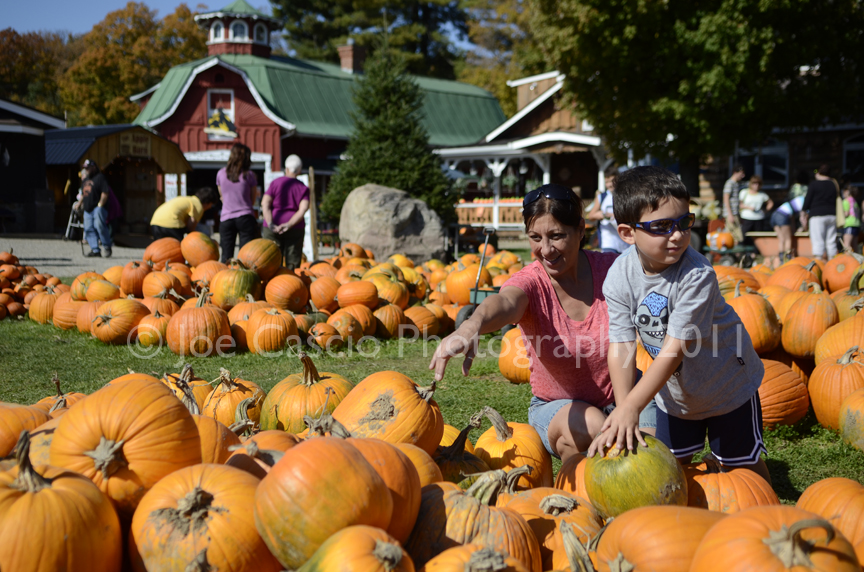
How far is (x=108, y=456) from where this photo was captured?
73.2 inches

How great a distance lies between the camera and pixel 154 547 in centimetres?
171

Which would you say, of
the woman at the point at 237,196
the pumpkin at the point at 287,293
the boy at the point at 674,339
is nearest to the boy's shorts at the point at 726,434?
the boy at the point at 674,339

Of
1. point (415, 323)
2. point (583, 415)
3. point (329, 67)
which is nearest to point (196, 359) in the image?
point (415, 323)

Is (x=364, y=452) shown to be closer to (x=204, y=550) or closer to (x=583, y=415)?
(x=204, y=550)

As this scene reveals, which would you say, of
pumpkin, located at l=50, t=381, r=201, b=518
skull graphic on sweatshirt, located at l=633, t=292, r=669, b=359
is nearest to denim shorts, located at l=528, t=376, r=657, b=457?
skull graphic on sweatshirt, located at l=633, t=292, r=669, b=359

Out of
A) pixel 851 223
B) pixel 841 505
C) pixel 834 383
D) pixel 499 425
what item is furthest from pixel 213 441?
pixel 851 223

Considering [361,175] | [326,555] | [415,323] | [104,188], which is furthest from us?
[361,175]

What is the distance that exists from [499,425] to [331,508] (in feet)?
4.26

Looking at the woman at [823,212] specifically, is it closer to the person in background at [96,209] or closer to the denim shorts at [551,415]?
the denim shorts at [551,415]

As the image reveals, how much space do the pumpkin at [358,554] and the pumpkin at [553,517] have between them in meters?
0.59

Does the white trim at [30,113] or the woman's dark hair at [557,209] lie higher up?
the white trim at [30,113]

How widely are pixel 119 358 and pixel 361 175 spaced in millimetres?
12920

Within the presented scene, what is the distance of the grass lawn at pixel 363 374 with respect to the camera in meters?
3.67

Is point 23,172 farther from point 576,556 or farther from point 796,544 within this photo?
point 796,544
